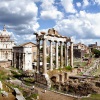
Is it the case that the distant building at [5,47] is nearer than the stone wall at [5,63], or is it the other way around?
the stone wall at [5,63]

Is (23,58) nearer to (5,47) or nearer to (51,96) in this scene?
(5,47)

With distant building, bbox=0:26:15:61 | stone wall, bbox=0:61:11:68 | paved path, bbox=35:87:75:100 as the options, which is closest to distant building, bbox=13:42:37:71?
stone wall, bbox=0:61:11:68

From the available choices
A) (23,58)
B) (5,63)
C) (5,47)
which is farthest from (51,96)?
(5,47)

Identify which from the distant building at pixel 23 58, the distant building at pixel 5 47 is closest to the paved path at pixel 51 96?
the distant building at pixel 23 58

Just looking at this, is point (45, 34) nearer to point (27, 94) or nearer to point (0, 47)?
point (27, 94)

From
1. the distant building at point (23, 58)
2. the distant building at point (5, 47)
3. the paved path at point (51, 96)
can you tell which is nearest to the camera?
the paved path at point (51, 96)

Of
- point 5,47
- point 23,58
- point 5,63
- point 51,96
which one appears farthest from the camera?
point 5,47

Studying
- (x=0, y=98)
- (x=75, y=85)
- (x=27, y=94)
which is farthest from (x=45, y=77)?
(x=0, y=98)

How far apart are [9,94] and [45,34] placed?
43.6ft

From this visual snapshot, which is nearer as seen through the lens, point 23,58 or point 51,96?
point 51,96

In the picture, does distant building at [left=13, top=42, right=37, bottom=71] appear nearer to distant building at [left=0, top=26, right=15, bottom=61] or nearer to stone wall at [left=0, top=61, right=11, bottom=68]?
stone wall at [left=0, top=61, right=11, bottom=68]

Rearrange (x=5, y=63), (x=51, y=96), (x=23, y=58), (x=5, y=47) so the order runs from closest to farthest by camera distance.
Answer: (x=51, y=96) < (x=23, y=58) < (x=5, y=63) < (x=5, y=47)

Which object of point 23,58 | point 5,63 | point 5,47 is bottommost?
point 5,63

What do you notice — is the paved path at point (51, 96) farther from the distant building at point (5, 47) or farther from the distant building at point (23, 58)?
the distant building at point (5, 47)
